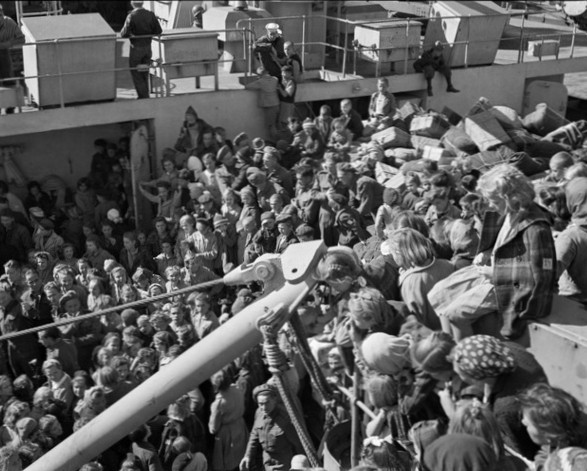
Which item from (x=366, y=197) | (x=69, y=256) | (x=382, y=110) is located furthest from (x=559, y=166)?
(x=69, y=256)

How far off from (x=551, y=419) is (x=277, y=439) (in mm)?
3095

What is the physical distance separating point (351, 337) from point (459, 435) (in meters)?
0.85

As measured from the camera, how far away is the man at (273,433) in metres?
6.97

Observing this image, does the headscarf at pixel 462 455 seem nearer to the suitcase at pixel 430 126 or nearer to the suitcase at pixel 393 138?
the suitcase at pixel 393 138

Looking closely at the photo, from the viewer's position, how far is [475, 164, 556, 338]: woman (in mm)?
5039

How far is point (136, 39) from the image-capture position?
46.1 feet

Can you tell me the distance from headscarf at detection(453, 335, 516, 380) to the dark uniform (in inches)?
106

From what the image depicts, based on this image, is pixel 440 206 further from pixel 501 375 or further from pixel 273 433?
pixel 501 375

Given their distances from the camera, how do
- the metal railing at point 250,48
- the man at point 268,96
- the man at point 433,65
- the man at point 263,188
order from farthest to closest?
the man at point 433,65 → the man at point 268,96 → the metal railing at point 250,48 → the man at point 263,188

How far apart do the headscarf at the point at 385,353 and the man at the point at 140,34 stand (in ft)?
32.4

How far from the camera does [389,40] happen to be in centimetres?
1568

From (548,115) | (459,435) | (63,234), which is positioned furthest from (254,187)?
(459,435)

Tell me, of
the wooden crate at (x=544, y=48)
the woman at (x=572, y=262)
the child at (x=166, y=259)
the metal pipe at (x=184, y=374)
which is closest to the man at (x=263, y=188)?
the child at (x=166, y=259)

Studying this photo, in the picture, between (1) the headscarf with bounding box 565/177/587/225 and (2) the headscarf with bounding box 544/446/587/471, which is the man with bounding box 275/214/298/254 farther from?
(2) the headscarf with bounding box 544/446/587/471
